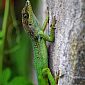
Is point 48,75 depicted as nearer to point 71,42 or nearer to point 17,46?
point 71,42

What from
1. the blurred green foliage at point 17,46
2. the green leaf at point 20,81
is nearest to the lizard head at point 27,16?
the green leaf at point 20,81

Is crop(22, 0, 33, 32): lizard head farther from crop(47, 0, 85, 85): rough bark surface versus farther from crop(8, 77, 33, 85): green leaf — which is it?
crop(8, 77, 33, 85): green leaf

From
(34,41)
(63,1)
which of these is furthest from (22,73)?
(63,1)

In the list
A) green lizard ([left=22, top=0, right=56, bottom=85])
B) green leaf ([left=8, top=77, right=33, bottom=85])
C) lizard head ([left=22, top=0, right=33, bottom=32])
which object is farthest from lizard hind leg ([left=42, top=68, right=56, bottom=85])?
green leaf ([left=8, top=77, right=33, bottom=85])

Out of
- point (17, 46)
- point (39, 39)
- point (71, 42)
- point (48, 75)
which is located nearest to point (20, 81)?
point (17, 46)

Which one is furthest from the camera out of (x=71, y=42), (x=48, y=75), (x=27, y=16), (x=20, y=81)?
(x=20, y=81)

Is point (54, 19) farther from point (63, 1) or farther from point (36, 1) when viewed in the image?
point (36, 1)

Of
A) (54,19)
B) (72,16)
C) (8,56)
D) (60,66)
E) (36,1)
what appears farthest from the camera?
(8,56)
